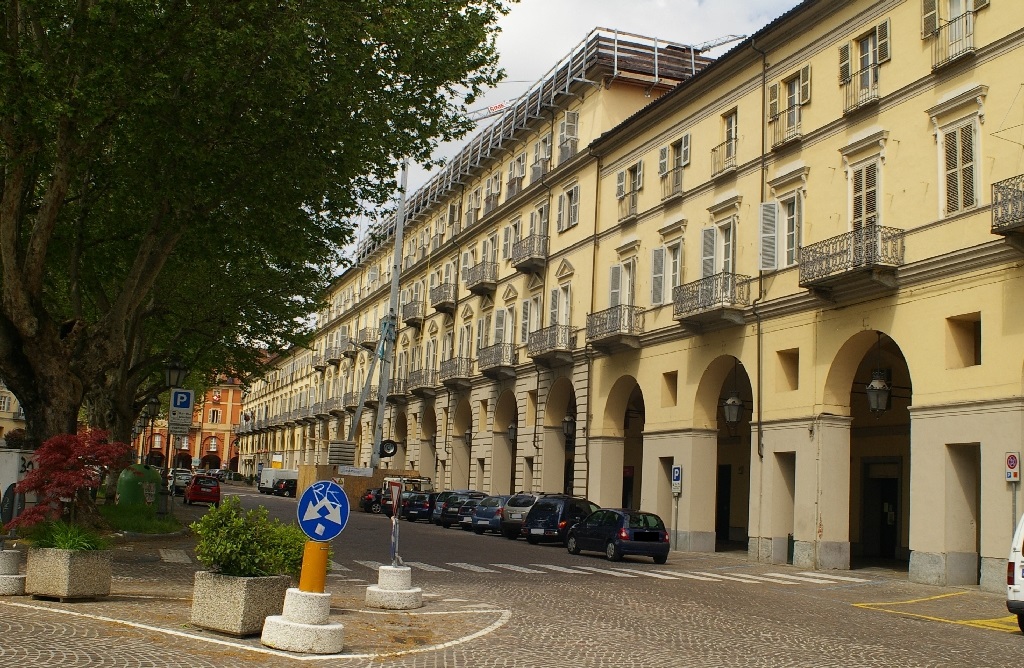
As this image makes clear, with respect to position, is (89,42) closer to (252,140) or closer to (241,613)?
(252,140)

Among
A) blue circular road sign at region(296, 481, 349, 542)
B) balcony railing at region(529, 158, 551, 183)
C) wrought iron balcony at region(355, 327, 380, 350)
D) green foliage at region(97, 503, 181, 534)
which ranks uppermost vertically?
balcony railing at region(529, 158, 551, 183)

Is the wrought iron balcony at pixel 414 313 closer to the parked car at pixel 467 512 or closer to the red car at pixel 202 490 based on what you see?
the red car at pixel 202 490

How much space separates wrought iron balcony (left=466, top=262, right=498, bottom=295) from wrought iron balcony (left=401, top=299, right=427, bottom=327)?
10.1 m

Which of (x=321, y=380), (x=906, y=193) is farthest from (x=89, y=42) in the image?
(x=321, y=380)

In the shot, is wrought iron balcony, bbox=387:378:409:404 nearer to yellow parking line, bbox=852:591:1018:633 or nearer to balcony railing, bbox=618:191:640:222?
balcony railing, bbox=618:191:640:222

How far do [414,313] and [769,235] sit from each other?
34.0 m

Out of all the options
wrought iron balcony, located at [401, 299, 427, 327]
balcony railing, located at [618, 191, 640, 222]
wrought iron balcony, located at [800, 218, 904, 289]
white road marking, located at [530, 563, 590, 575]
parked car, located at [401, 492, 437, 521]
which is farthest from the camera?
wrought iron balcony, located at [401, 299, 427, 327]

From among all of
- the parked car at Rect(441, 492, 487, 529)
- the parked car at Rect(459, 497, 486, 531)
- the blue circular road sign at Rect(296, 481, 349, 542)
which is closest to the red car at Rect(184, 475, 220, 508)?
the parked car at Rect(441, 492, 487, 529)

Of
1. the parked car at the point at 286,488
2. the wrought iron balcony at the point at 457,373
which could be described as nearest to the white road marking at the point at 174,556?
the wrought iron balcony at the point at 457,373

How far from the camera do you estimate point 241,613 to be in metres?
10.6

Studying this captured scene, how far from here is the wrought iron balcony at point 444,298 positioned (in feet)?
176

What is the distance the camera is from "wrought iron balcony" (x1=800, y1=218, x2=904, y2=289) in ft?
76.7

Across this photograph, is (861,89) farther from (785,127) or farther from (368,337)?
(368,337)

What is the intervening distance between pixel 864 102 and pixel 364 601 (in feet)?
57.3
